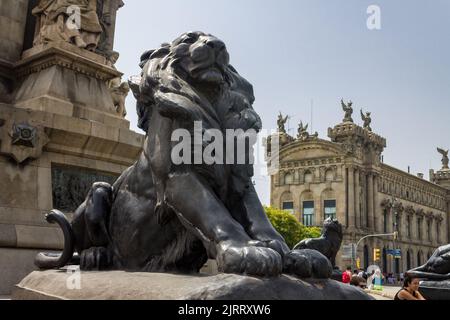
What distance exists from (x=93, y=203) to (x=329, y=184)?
63150 mm

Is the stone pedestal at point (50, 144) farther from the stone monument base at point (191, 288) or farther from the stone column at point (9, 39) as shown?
the stone monument base at point (191, 288)

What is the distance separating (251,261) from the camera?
245 centimetres

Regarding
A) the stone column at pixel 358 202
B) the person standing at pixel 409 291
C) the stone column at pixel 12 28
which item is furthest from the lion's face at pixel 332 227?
the stone column at pixel 358 202

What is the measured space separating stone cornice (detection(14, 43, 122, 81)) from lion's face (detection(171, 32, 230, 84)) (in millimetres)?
5033

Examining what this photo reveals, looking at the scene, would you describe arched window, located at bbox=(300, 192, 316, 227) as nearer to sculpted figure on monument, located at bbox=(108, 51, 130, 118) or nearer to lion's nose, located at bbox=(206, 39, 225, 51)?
sculpted figure on monument, located at bbox=(108, 51, 130, 118)

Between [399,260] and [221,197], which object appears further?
[399,260]

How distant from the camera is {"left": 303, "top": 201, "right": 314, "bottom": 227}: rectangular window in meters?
65.9

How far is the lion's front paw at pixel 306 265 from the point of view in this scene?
2.61m

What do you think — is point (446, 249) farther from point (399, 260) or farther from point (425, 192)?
point (425, 192)

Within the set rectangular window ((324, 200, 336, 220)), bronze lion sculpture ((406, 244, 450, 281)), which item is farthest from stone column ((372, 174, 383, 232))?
bronze lion sculpture ((406, 244, 450, 281))

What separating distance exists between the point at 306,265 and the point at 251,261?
314 millimetres

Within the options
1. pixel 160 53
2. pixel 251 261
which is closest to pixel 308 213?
pixel 160 53

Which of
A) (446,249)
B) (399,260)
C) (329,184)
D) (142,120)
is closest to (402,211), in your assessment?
(399,260)

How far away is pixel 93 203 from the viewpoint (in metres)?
3.74
